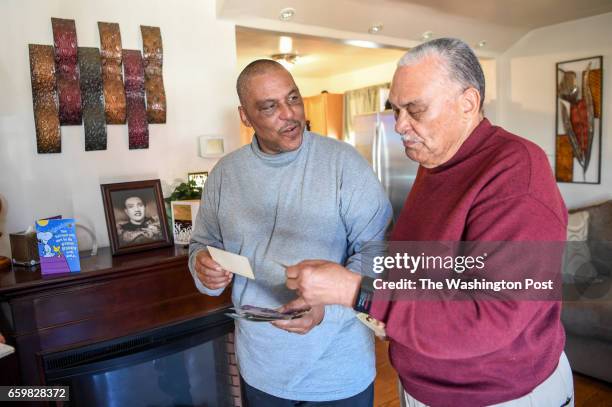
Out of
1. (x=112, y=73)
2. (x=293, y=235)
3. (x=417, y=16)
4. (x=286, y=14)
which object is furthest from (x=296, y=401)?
(x=417, y=16)

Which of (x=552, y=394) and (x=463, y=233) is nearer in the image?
(x=463, y=233)

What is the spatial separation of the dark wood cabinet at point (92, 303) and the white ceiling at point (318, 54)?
196 cm

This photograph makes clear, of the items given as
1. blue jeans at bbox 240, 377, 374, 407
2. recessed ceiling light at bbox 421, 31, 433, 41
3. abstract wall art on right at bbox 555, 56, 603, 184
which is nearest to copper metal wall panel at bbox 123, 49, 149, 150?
blue jeans at bbox 240, 377, 374, 407

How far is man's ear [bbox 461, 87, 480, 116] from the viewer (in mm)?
809

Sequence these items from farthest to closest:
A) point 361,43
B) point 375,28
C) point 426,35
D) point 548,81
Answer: point 548,81 → point 426,35 → point 361,43 → point 375,28

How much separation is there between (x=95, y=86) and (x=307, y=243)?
1382mm

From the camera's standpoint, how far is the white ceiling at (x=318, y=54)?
12.1 ft

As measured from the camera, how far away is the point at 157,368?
179 cm

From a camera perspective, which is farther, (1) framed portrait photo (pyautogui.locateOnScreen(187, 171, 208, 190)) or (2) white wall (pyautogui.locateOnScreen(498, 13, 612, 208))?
(2) white wall (pyautogui.locateOnScreen(498, 13, 612, 208))

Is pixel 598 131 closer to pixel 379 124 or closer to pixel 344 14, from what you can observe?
pixel 379 124

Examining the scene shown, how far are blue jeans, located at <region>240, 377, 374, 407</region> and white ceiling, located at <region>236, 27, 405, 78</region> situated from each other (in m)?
2.38

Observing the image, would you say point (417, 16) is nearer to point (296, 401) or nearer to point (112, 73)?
point (112, 73)

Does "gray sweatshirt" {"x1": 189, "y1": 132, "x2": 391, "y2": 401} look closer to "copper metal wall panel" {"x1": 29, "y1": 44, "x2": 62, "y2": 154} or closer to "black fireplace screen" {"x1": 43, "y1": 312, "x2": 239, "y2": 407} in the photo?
"black fireplace screen" {"x1": 43, "y1": 312, "x2": 239, "y2": 407}

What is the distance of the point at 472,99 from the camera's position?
818 mm
